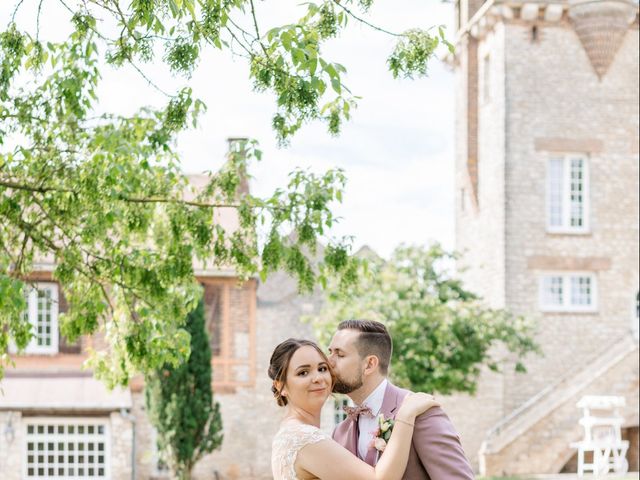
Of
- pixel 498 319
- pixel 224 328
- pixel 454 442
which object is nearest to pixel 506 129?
pixel 498 319

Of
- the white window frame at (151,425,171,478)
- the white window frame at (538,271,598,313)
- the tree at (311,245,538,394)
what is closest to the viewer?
the tree at (311,245,538,394)

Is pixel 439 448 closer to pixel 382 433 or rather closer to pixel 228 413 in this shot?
pixel 382 433

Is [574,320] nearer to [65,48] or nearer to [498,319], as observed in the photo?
[498,319]

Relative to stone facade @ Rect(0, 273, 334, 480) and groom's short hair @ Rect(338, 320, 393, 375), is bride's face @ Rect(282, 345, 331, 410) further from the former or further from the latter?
stone facade @ Rect(0, 273, 334, 480)

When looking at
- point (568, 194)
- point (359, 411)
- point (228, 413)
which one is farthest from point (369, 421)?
point (568, 194)

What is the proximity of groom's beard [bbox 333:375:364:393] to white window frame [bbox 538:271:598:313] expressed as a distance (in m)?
25.4

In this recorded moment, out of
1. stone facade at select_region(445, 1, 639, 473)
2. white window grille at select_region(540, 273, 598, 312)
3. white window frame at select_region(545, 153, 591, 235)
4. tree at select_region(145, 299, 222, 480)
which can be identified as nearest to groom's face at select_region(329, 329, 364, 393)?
tree at select_region(145, 299, 222, 480)

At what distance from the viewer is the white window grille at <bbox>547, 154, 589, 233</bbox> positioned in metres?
30.5

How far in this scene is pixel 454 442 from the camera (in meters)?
4.79

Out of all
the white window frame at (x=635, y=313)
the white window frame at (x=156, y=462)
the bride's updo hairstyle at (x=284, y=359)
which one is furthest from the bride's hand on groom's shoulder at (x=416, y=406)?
the white window frame at (x=635, y=313)

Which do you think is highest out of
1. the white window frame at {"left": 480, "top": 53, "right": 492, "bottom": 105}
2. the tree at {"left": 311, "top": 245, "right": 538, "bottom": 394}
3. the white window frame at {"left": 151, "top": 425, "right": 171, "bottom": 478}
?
the white window frame at {"left": 480, "top": 53, "right": 492, "bottom": 105}

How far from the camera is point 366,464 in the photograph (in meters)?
4.93

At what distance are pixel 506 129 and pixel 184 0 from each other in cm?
2328

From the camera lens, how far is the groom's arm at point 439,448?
473cm
